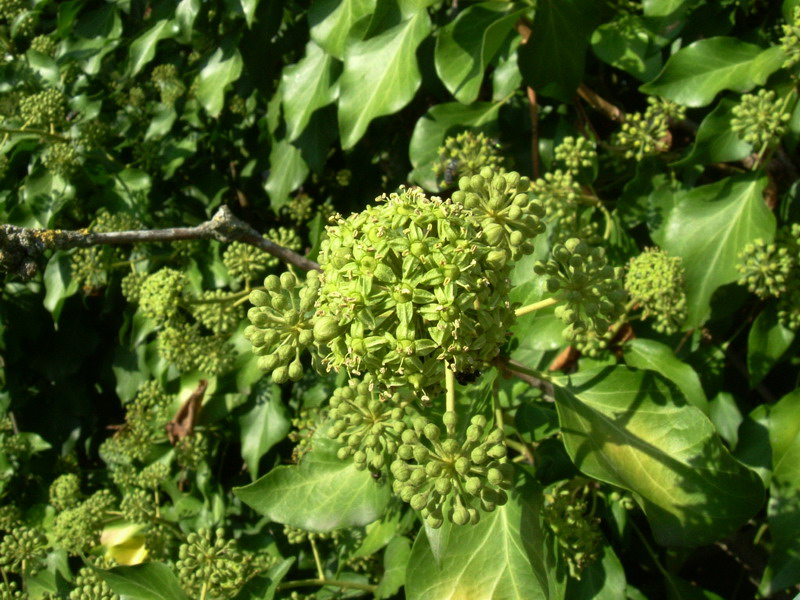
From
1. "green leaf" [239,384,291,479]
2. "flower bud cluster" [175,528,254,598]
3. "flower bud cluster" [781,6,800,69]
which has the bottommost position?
"green leaf" [239,384,291,479]

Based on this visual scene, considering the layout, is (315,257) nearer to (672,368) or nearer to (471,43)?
(471,43)

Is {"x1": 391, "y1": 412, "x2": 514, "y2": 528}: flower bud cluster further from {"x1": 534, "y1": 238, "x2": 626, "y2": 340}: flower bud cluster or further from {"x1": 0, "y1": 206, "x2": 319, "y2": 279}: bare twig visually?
{"x1": 0, "y1": 206, "x2": 319, "y2": 279}: bare twig

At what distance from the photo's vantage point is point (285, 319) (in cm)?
140

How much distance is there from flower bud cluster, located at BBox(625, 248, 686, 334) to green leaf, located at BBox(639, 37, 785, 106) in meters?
0.61

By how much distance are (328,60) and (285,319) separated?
65.6 inches

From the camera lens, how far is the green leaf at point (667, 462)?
1621 millimetres

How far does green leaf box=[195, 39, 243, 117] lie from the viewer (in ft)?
9.90

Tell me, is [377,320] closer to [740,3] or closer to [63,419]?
[740,3]

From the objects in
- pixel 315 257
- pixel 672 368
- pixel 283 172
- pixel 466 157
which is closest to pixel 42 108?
pixel 283 172

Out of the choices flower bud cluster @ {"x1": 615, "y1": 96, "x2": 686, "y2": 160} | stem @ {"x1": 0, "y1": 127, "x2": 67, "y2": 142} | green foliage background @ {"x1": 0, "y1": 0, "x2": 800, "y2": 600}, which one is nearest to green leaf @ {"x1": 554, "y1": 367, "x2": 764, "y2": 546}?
green foliage background @ {"x1": 0, "y1": 0, "x2": 800, "y2": 600}

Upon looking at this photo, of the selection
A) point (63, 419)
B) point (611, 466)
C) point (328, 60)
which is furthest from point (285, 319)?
point (63, 419)

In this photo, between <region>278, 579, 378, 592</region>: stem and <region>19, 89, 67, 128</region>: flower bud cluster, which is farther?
<region>19, 89, 67, 128</region>: flower bud cluster

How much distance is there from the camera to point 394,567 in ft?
7.93

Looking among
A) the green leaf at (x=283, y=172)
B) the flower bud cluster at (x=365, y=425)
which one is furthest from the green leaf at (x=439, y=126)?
the flower bud cluster at (x=365, y=425)
